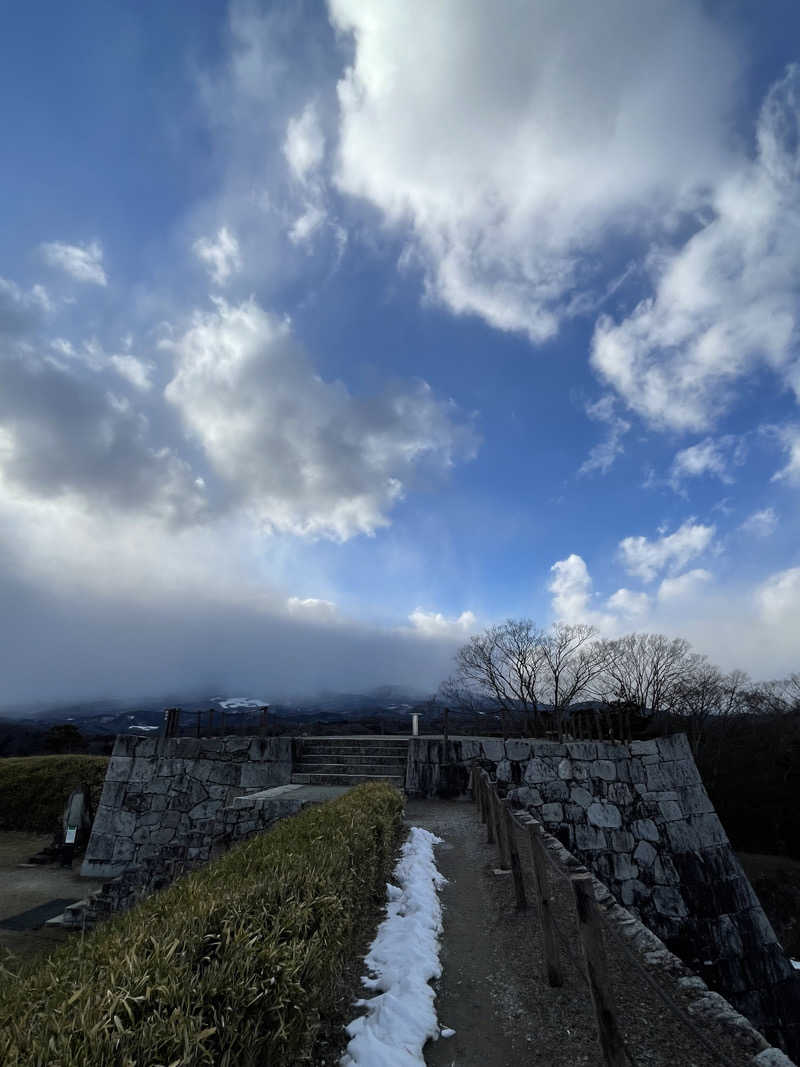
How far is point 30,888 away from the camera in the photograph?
11758 mm

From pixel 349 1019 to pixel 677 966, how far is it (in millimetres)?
2590

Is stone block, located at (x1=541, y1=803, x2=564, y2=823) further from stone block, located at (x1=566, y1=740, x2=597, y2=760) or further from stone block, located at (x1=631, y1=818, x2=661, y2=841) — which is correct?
stone block, located at (x1=631, y1=818, x2=661, y2=841)

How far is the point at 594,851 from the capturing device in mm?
11391

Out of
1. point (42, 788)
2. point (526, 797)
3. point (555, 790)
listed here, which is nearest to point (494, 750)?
point (526, 797)

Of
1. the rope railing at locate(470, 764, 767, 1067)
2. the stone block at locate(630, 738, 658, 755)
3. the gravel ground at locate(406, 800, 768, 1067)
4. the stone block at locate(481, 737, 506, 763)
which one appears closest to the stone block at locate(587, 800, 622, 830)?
the stone block at locate(630, 738, 658, 755)

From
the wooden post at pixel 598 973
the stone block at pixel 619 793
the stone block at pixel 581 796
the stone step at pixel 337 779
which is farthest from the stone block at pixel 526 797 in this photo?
the wooden post at pixel 598 973

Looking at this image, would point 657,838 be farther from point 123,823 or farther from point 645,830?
point 123,823

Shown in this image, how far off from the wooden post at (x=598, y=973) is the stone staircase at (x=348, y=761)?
989 centimetres

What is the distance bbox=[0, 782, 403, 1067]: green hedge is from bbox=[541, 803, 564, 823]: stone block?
9.31m

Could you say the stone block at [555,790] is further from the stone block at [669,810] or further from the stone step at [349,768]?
the stone step at [349,768]

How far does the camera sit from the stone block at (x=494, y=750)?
41.2ft

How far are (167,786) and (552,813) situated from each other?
9.84 meters

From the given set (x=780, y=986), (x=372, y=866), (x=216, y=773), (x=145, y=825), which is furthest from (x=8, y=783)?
(x=780, y=986)

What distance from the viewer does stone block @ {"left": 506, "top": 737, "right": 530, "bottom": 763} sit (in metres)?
12.5
